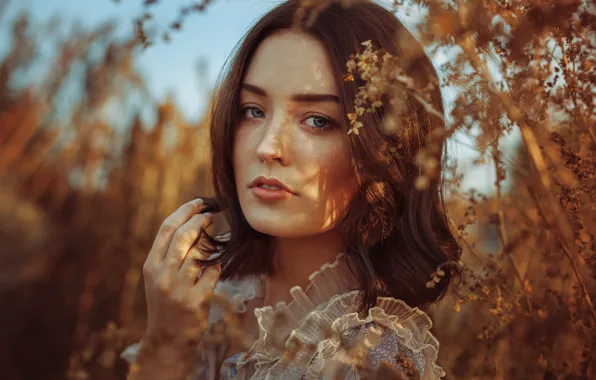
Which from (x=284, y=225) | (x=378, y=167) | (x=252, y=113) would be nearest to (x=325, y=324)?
(x=284, y=225)

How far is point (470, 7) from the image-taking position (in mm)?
859

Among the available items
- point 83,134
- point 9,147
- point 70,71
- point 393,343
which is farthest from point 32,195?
point 393,343

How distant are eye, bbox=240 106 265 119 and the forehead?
69mm

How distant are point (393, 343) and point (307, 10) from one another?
2.45 feet

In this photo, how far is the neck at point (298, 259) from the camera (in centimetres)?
137

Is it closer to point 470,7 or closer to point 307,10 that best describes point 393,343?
point 470,7

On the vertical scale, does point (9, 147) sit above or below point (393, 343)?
above

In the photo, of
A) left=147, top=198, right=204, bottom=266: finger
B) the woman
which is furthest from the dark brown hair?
left=147, top=198, right=204, bottom=266: finger

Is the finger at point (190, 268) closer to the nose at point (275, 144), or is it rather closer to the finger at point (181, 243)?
the finger at point (181, 243)

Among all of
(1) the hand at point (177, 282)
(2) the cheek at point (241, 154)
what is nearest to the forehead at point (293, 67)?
(2) the cheek at point (241, 154)

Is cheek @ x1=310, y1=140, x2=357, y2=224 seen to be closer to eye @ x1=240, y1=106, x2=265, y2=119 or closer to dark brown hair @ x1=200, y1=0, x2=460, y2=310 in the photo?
dark brown hair @ x1=200, y1=0, x2=460, y2=310

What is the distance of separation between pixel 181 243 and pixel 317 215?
0.33 m

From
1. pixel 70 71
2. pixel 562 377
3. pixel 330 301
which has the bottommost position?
pixel 562 377

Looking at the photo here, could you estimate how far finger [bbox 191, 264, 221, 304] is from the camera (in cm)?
131
